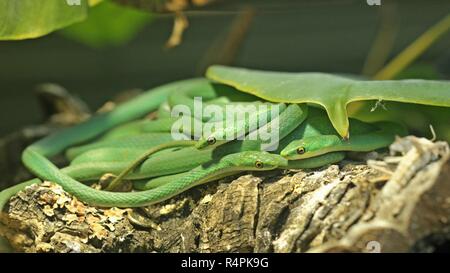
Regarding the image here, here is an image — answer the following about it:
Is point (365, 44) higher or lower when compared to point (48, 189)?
higher

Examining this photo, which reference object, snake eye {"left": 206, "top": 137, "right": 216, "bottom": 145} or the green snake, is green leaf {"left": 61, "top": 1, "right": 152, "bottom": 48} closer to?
the green snake

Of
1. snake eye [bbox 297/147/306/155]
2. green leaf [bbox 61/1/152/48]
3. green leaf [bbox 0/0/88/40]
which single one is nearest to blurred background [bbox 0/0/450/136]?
green leaf [bbox 61/1/152/48]

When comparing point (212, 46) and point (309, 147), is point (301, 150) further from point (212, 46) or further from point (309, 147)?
point (212, 46)

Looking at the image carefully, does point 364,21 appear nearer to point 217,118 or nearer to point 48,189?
point 217,118
